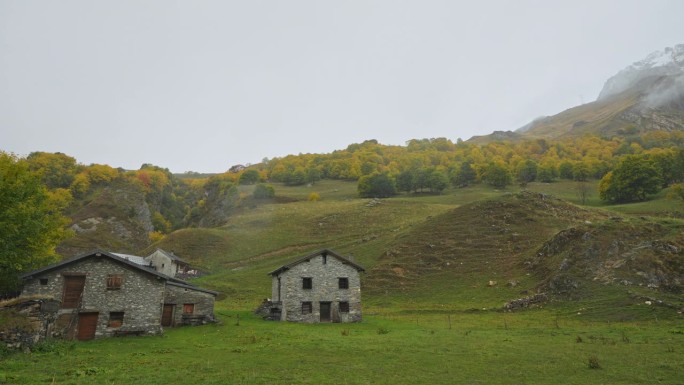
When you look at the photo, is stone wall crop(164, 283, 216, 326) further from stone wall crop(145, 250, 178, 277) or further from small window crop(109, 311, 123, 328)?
stone wall crop(145, 250, 178, 277)

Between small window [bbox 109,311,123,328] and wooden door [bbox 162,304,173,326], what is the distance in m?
6.07

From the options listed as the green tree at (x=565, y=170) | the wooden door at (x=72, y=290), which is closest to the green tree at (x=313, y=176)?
the green tree at (x=565, y=170)

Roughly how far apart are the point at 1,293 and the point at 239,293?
109 feet

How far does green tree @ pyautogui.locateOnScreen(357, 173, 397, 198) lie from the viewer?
150500mm

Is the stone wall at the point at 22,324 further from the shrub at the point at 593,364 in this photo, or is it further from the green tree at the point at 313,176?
the green tree at the point at 313,176

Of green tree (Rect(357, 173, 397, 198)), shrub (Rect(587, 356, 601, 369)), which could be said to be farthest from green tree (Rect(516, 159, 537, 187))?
shrub (Rect(587, 356, 601, 369))

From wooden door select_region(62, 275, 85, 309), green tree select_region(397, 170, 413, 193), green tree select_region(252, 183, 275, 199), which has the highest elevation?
green tree select_region(397, 170, 413, 193)

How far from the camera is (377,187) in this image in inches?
5935

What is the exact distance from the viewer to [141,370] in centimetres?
1898

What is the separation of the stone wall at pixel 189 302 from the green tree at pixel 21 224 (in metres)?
11.7

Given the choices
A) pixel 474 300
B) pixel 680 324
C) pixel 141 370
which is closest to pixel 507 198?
pixel 474 300

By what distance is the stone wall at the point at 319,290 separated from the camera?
44.6 metres

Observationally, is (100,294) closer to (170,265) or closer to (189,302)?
(189,302)

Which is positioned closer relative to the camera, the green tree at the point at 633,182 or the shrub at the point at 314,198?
the green tree at the point at 633,182
